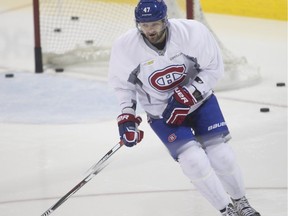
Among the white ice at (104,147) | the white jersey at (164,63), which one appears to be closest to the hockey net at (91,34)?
the white ice at (104,147)

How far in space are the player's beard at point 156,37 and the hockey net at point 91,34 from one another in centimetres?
244

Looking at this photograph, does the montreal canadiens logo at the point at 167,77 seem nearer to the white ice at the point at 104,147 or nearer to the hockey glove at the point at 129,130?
the hockey glove at the point at 129,130

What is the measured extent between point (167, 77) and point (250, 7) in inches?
156

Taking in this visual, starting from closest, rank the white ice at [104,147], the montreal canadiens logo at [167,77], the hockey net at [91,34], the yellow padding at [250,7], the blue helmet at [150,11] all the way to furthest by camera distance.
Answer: the blue helmet at [150,11] → the montreal canadiens logo at [167,77] → the white ice at [104,147] → the hockey net at [91,34] → the yellow padding at [250,7]

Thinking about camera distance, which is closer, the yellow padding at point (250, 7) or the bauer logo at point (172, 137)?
the bauer logo at point (172, 137)

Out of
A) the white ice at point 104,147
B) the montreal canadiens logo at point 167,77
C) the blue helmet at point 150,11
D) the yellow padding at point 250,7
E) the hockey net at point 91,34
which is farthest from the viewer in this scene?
the yellow padding at point 250,7

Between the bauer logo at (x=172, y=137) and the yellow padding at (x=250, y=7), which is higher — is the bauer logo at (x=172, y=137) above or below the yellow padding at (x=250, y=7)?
above

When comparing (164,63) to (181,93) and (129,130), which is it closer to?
(181,93)

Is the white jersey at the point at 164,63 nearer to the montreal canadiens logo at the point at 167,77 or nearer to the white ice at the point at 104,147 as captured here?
the montreal canadiens logo at the point at 167,77

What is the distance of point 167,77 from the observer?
3742 mm

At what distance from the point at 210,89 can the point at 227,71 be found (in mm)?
2449

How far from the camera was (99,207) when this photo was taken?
4184 mm

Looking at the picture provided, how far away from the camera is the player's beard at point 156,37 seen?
12.1 ft

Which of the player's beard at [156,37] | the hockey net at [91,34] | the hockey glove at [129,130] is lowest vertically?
the hockey net at [91,34]
